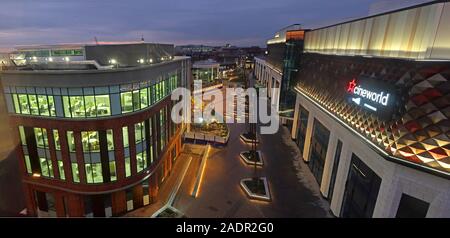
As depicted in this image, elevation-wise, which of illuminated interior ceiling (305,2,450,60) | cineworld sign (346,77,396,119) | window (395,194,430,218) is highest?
illuminated interior ceiling (305,2,450,60)

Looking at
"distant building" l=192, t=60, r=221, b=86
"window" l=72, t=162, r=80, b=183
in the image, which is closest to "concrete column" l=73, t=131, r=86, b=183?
"window" l=72, t=162, r=80, b=183

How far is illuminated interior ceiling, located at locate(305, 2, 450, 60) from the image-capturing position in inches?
491

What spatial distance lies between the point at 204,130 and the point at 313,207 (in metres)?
24.9

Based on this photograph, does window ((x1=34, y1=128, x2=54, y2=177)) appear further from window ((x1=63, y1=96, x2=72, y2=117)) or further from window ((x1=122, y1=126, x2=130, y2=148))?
window ((x1=122, y1=126, x2=130, y2=148))

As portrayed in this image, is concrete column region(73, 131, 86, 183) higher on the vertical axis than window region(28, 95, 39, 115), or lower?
lower

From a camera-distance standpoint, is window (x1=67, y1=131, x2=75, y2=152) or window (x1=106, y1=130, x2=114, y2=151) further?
window (x1=106, y1=130, x2=114, y2=151)

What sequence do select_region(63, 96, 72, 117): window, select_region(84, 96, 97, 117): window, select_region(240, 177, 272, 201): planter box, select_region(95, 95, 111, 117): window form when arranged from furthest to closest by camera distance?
select_region(240, 177, 272, 201): planter box < select_region(95, 95, 111, 117): window < select_region(84, 96, 97, 117): window < select_region(63, 96, 72, 117): window

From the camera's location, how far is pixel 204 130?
43.9 m

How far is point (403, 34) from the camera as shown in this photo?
15.1m

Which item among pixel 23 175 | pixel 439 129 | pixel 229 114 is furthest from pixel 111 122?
pixel 229 114

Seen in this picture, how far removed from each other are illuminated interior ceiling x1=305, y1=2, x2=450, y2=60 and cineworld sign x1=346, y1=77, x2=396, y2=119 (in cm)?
219

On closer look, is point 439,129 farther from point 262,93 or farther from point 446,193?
point 262,93

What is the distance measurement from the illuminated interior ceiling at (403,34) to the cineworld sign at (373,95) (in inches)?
86.4

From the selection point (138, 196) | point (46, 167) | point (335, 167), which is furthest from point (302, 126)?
point (46, 167)
